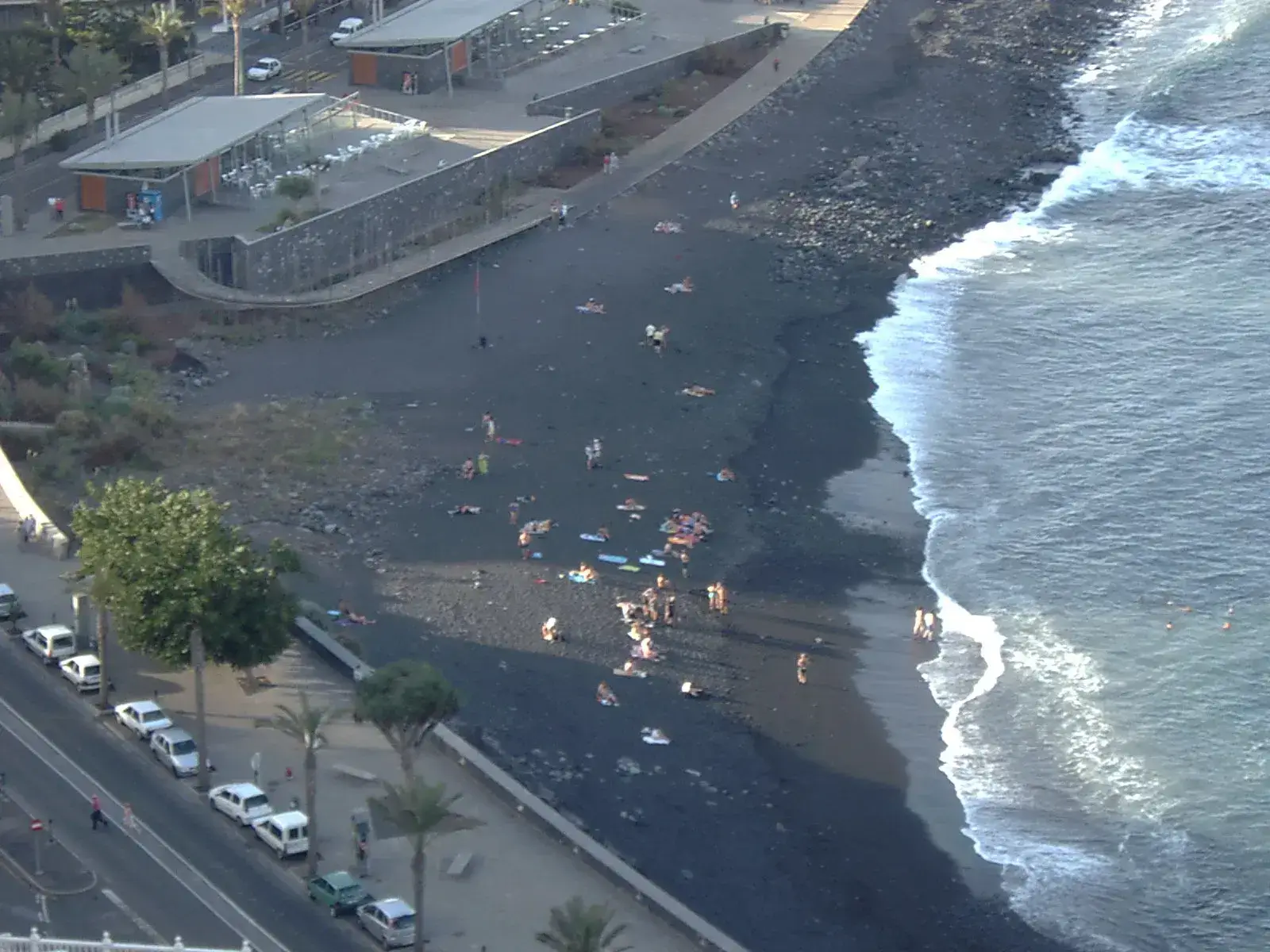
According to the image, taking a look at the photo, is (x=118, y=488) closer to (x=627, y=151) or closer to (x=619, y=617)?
(x=619, y=617)

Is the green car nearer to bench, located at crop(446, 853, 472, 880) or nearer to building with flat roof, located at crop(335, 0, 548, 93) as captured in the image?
bench, located at crop(446, 853, 472, 880)

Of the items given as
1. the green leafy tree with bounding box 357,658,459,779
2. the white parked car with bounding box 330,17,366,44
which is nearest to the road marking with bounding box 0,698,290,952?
the green leafy tree with bounding box 357,658,459,779

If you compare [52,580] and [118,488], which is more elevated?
[118,488]

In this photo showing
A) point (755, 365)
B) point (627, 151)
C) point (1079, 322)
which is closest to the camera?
point (755, 365)

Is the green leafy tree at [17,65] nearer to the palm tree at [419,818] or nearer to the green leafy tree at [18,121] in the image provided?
the green leafy tree at [18,121]

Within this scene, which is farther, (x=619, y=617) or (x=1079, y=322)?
(x=1079, y=322)

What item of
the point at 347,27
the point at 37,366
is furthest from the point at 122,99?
the point at 37,366

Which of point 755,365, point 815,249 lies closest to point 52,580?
point 755,365
